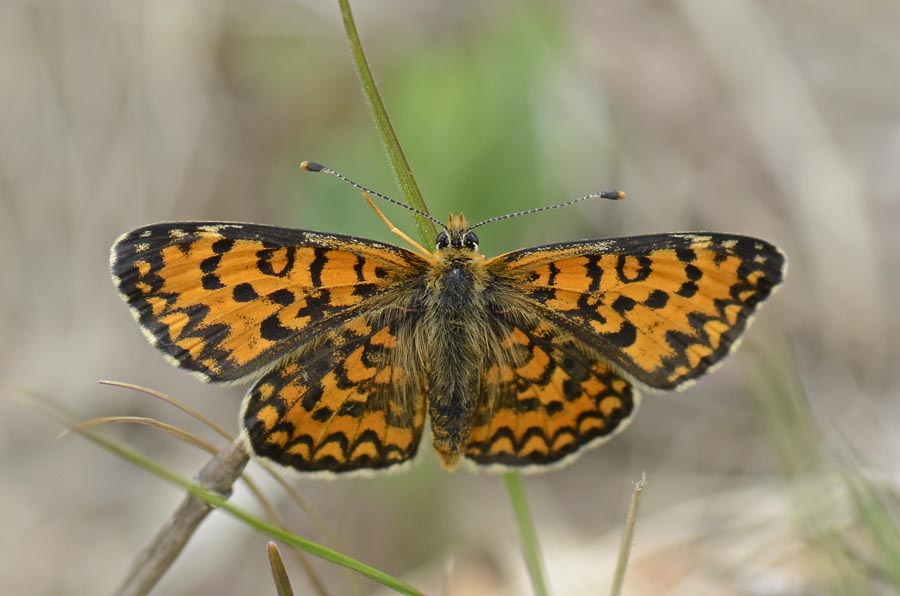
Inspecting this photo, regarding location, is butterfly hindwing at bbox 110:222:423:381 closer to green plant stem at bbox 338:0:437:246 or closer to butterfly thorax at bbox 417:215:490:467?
butterfly thorax at bbox 417:215:490:467

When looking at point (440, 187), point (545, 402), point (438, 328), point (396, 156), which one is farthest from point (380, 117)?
point (440, 187)

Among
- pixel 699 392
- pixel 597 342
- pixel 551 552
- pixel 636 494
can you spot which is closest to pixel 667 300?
pixel 597 342

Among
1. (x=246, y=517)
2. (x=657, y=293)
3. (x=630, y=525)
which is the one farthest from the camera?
(x=657, y=293)

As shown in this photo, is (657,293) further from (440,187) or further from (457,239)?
(440,187)

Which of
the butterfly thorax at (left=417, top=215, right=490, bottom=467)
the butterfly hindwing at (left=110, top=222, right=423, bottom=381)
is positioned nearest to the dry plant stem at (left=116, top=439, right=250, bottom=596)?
the butterfly hindwing at (left=110, top=222, right=423, bottom=381)

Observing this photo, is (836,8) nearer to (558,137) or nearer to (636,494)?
(558,137)
